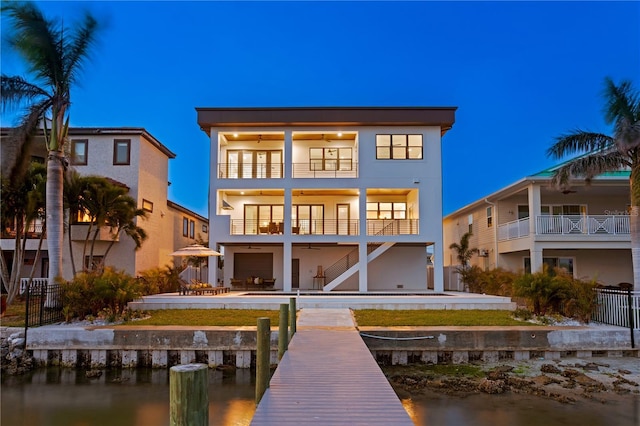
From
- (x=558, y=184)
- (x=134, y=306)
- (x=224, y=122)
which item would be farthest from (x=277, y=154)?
(x=558, y=184)

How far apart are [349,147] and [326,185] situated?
3.41m

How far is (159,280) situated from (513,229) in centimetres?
1870

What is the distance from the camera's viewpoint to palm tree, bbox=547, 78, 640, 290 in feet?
54.0

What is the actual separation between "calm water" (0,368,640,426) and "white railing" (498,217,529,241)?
14242 mm

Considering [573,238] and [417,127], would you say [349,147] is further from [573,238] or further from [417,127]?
[573,238]

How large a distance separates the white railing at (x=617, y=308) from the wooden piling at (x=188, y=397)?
1393cm

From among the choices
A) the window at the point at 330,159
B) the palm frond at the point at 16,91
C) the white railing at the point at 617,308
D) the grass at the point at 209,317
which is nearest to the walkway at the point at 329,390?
the grass at the point at 209,317

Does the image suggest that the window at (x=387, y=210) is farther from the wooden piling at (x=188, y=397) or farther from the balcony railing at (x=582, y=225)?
the wooden piling at (x=188, y=397)

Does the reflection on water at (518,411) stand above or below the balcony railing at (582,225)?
below

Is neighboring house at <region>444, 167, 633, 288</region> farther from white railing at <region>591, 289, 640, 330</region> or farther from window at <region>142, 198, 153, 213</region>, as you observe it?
window at <region>142, 198, 153, 213</region>

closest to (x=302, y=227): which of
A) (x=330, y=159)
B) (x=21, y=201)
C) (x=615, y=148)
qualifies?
(x=330, y=159)

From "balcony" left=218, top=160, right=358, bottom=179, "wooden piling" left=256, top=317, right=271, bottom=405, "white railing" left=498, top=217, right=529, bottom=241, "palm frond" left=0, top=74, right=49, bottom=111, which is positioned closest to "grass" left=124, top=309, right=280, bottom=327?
"wooden piling" left=256, top=317, right=271, bottom=405

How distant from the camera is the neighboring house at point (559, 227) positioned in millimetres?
23203

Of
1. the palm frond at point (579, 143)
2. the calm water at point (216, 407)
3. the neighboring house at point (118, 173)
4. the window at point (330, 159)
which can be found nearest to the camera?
the calm water at point (216, 407)
